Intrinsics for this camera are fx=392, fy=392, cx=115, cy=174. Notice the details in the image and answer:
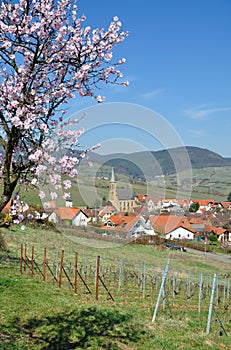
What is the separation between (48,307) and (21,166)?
18.5ft

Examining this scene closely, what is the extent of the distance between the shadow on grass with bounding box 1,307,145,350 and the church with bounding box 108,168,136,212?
59.5 ft

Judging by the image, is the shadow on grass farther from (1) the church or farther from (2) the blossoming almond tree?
(1) the church

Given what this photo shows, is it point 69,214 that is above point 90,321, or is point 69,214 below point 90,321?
above

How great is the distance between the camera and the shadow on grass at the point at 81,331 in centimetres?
828

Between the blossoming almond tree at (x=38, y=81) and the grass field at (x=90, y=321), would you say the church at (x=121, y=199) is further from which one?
the blossoming almond tree at (x=38, y=81)

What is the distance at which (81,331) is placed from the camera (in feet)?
29.6

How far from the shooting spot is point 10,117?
6.64 m

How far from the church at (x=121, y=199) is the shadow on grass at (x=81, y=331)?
18146 millimetres

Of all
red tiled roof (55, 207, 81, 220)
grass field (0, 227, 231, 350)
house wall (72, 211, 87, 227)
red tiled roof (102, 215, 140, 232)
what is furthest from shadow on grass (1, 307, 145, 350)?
house wall (72, 211, 87, 227)

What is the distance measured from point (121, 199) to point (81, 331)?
21.8 meters

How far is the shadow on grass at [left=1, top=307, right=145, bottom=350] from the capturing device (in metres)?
8.28

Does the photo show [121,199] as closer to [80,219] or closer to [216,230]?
[80,219]

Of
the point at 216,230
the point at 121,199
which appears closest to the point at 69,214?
the point at 121,199

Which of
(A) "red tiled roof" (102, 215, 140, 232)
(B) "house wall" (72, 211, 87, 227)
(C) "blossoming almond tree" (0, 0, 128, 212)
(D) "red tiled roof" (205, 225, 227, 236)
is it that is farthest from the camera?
(D) "red tiled roof" (205, 225, 227, 236)
